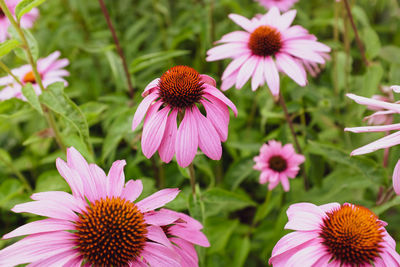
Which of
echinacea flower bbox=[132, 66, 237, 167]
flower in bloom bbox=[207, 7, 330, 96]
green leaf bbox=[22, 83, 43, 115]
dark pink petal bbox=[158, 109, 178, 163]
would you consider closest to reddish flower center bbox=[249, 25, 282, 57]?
flower in bloom bbox=[207, 7, 330, 96]

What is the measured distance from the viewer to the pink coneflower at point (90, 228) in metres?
0.64

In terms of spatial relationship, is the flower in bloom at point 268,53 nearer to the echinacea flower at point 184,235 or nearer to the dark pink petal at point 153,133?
the dark pink petal at point 153,133

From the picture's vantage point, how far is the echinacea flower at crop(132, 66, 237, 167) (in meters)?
0.76

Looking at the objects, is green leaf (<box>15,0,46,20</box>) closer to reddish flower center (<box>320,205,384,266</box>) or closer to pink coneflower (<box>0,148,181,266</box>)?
pink coneflower (<box>0,148,181,266</box>)

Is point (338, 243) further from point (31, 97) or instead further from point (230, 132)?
point (230, 132)

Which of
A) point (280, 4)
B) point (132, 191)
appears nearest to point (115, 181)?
point (132, 191)

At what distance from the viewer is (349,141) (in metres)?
1.43

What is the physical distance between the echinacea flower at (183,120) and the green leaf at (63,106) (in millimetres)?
262

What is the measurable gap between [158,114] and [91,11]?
1.96m

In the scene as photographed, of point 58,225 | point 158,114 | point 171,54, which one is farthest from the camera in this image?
point 171,54

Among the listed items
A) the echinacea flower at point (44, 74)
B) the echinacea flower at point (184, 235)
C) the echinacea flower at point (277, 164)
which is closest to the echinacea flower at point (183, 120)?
the echinacea flower at point (184, 235)

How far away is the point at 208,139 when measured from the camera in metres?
0.77

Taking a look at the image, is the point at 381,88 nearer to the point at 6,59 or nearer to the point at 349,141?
the point at 349,141

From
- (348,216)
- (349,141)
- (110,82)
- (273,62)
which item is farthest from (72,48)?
(348,216)
